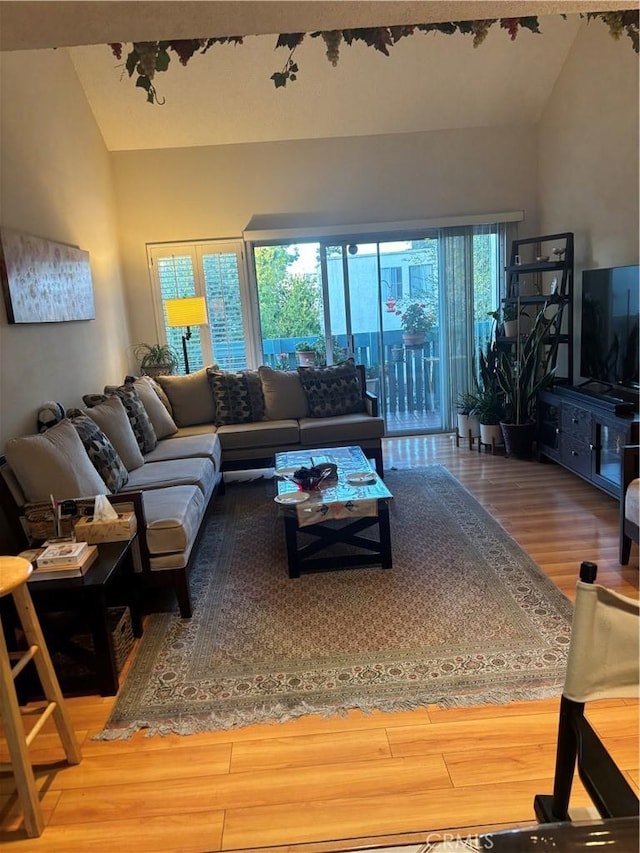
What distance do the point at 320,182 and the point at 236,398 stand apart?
2.28 meters

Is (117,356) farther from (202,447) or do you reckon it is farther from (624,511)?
(624,511)

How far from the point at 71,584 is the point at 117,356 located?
3430mm

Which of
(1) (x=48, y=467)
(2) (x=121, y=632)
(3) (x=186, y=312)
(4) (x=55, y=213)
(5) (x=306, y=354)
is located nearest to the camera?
(2) (x=121, y=632)

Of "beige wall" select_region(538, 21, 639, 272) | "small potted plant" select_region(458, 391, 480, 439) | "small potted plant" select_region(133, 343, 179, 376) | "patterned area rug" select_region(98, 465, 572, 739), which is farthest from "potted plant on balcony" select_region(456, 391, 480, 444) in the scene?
"small potted plant" select_region(133, 343, 179, 376)

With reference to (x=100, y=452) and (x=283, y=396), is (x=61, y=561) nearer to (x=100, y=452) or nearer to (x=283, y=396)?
(x=100, y=452)

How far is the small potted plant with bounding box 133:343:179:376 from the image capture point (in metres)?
5.59

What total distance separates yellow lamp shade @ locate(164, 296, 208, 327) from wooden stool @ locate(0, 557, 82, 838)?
3859 mm

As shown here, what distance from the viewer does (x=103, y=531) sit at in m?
2.53

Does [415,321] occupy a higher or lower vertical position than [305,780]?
higher

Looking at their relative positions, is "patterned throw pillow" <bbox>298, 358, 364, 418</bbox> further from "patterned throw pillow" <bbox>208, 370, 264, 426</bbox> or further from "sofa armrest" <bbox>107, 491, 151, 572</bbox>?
"sofa armrest" <bbox>107, 491, 151, 572</bbox>

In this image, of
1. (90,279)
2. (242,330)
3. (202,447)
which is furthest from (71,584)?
(242,330)

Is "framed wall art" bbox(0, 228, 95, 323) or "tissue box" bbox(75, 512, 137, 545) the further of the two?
"framed wall art" bbox(0, 228, 95, 323)

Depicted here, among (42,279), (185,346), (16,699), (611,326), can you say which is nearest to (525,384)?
(611,326)
